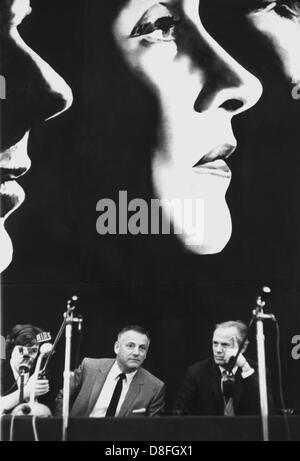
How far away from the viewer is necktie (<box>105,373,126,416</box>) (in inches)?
136

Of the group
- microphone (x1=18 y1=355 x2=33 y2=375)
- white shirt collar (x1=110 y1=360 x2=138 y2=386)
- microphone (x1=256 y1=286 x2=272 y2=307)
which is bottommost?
white shirt collar (x1=110 y1=360 x2=138 y2=386)

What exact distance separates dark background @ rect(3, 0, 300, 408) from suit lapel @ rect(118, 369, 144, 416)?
0.30ft

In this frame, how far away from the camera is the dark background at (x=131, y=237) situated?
11.4 ft

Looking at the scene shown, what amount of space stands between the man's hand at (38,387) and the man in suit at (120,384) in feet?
0.27

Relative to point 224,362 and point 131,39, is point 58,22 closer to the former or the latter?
point 131,39

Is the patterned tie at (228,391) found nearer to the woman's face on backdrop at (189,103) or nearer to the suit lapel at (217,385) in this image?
the suit lapel at (217,385)

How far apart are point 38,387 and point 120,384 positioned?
0.43 m

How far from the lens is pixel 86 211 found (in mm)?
3578

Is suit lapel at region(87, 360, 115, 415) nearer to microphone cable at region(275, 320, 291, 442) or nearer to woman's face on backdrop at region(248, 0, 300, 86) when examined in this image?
microphone cable at region(275, 320, 291, 442)

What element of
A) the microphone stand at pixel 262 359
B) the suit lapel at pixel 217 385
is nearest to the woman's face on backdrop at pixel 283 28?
the microphone stand at pixel 262 359

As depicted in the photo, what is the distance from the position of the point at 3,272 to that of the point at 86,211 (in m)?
0.56

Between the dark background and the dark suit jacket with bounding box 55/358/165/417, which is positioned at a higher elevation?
the dark background

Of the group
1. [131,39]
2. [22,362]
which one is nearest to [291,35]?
[131,39]

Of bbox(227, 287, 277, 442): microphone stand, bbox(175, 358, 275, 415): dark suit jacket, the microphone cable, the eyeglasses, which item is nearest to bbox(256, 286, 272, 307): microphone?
bbox(227, 287, 277, 442): microphone stand
